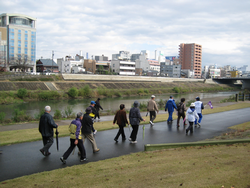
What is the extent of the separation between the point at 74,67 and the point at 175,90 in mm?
51867

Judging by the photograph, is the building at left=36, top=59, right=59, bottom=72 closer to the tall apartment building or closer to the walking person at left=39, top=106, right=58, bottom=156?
the tall apartment building

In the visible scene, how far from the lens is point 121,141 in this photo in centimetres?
1099

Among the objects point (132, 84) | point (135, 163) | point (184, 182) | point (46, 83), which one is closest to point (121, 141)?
point (135, 163)

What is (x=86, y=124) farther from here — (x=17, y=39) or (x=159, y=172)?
(x=17, y=39)

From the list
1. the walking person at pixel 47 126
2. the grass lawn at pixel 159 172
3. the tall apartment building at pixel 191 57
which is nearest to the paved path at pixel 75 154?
the walking person at pixel 47 126

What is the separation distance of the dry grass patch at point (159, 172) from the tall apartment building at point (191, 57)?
151376mm

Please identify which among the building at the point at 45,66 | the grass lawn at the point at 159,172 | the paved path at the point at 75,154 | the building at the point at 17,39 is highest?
the building at the point at 17,39

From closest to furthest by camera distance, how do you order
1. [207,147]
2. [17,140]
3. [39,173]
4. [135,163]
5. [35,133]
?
[39,173] → [135,163] → [207,147] → [17,140] → [35,133]

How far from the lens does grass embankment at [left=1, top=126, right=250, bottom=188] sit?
585 centimetres

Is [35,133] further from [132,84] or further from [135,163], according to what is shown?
[132,84]

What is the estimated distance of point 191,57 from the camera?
155 meters

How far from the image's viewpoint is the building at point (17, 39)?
8725cm

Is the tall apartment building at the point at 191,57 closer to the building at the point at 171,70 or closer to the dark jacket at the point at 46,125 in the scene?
the building at the point at 171,70

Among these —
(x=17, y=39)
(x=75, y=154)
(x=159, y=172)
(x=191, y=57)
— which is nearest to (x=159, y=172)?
(x=159, y=172)
